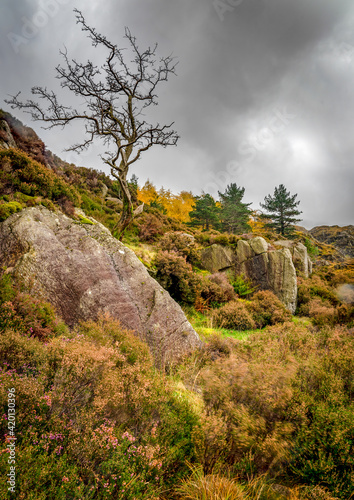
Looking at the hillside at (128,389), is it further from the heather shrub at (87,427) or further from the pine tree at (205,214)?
the pine tree at (205,214)

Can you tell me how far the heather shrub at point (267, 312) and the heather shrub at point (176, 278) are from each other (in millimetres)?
3080

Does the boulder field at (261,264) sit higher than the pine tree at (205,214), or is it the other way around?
the pine tree at (205,214)

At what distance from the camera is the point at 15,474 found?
4.73 ft

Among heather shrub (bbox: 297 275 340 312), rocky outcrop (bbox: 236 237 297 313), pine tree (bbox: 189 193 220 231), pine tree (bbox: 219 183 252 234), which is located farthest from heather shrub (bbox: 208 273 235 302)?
pine tree (bbox: 219 183 252 234)

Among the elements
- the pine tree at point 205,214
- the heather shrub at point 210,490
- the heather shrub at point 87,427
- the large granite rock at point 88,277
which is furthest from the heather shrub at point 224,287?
the pine tree at point 205,214


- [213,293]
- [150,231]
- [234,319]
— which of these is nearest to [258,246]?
[213,293]

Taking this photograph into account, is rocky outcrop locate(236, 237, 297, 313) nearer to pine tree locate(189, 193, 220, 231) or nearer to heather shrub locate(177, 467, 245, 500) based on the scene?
pine tree locate(189, 193, 220, 231)

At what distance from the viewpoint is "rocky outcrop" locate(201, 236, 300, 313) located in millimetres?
12950

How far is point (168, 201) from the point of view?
26938mm

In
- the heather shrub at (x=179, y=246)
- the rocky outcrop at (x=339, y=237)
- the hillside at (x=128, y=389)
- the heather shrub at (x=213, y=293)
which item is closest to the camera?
the hillside at (x=128, y=389)

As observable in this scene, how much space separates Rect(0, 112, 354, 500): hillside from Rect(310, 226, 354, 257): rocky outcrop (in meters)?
63.3

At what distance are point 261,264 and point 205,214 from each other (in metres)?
11.9

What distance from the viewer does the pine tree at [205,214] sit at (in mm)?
23953

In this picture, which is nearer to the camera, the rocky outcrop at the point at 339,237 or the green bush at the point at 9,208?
the green bush at the point at 9,208
